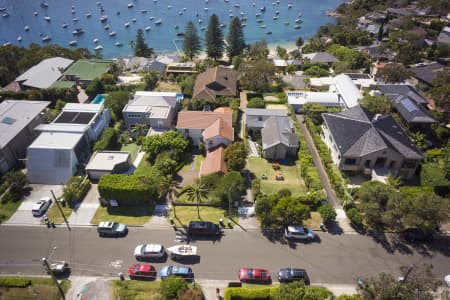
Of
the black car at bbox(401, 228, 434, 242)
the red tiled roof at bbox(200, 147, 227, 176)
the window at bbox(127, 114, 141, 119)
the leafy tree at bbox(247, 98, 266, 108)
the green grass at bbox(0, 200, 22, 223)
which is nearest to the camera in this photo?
the black car at bbox(401, 228, 434, 242)

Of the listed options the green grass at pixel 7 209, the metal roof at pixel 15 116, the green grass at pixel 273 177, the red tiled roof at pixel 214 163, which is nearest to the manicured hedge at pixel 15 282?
the green grass at pixel 7 209

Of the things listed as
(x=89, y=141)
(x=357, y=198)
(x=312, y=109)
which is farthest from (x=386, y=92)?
(x=89, y=141)

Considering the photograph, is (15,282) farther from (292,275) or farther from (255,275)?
(292,275)

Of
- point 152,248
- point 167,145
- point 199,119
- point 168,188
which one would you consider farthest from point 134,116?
point 152,248

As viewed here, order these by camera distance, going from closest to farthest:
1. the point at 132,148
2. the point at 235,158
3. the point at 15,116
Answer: the point at 235,158
the point at 15,116
the point at 132,148

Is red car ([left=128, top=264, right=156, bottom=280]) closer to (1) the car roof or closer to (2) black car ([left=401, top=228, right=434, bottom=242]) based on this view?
(1) the car roof

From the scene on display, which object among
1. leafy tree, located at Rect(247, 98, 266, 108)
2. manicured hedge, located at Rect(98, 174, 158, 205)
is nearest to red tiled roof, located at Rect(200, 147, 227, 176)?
manicured hedge, located at Rect(98, 174, 158, 205)
